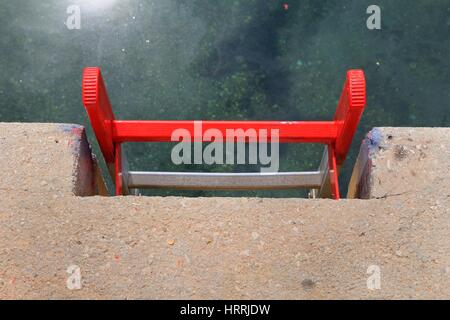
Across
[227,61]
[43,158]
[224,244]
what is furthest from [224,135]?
[227,61]

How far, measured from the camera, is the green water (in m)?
3.56

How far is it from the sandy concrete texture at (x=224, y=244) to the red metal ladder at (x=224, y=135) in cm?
26

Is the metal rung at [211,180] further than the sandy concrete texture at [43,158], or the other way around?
the metal rung at [211,180]

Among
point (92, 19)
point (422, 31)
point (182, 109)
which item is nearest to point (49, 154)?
point (182, 109)

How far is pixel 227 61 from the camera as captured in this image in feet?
12.0

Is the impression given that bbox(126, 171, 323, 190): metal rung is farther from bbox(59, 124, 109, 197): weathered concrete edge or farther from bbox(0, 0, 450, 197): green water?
bbox(0, 0, 450, 197): green water

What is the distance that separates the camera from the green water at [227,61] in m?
3.56

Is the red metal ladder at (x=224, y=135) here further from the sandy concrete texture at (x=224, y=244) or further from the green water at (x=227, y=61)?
the green water at (x=227, y=61)

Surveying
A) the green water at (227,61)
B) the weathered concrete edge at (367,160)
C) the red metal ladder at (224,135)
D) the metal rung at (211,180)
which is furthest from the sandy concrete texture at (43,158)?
the green water at (227,61)

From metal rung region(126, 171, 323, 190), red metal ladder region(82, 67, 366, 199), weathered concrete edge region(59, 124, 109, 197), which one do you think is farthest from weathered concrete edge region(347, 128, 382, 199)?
weathered concrete edge region(59, 124, 109, 197)

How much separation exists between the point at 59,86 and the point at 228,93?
1077mm

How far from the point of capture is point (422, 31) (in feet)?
12.1

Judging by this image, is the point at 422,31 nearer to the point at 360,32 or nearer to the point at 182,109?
the point at 360,32

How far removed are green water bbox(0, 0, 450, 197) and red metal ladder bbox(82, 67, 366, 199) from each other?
1.03 meters
